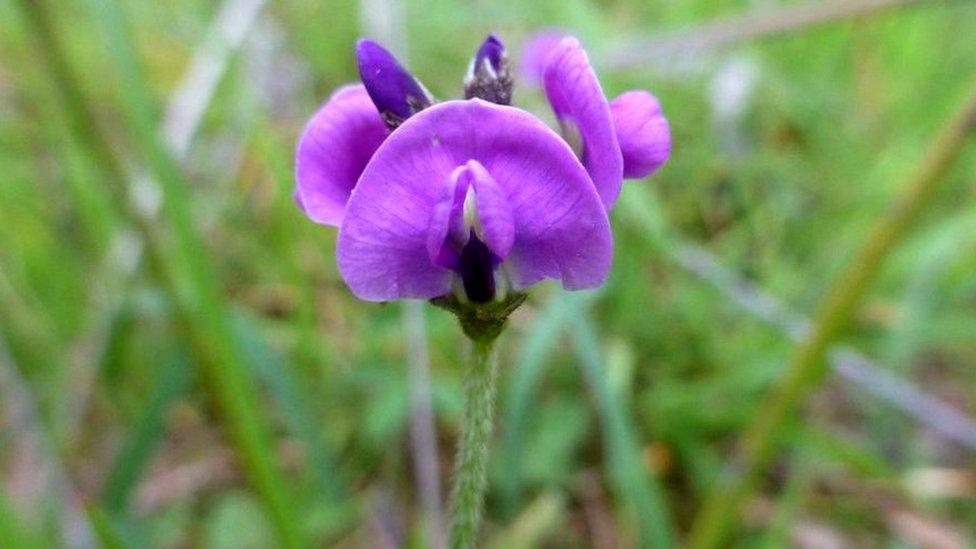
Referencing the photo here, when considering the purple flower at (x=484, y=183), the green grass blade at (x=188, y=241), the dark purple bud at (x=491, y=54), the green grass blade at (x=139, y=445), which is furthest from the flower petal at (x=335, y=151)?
the green grass blade at (x=139, y=445)

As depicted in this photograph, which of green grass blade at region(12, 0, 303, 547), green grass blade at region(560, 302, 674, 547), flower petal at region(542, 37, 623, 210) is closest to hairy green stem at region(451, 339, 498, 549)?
flower petal at region(542, 37, 623, 210)

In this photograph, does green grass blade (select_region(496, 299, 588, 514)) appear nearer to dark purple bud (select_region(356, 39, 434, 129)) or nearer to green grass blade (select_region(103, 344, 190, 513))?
green grass blade (select_region(103, 344, 190, 513))

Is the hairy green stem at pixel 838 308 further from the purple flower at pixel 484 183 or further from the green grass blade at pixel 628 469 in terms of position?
the purple flower at pixel 484 183

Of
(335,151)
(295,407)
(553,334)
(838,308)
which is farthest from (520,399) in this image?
(335,151)

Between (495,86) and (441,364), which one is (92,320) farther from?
(495,86)

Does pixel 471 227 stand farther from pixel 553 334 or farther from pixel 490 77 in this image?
pixel 553 334

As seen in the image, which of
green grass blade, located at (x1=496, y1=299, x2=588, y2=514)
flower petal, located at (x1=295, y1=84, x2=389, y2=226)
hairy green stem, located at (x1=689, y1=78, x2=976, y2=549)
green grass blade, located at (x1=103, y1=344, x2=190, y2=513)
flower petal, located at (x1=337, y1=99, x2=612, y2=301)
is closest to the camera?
flower petal, located at (x1=337, y1=99, x2=612, y2=301)

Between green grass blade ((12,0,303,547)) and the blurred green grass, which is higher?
green grass blade ((12,0,303,547))
